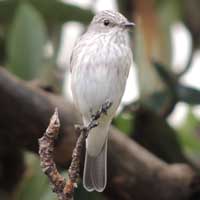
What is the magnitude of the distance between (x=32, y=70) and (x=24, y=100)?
Answer: 2.05 feet

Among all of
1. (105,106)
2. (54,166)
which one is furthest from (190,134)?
(54,166)

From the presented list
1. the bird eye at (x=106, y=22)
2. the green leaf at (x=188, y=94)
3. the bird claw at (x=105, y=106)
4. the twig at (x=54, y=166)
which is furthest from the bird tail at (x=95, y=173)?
the green leaf at (x=188, y=94)

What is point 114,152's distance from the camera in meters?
3.12

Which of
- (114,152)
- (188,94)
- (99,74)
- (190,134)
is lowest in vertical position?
(190,134)

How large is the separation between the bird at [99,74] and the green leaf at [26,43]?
41.5 inches

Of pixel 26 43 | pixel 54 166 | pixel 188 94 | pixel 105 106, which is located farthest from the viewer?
pixel 26 43

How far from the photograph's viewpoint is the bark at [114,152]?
2.99 metres

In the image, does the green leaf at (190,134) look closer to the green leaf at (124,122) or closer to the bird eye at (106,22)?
the green leaf at (124,122)

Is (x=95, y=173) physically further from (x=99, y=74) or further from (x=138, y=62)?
(x=138, y=62)

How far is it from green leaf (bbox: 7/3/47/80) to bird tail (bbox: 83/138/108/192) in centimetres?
106

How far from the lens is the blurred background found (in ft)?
10.6

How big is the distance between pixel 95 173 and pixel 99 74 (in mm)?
329

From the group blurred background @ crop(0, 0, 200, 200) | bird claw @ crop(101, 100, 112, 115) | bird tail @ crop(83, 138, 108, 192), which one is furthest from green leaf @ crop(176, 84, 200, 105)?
bird claw @ crop(101, 100, 112, 115)

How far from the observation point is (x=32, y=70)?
3604 mm
